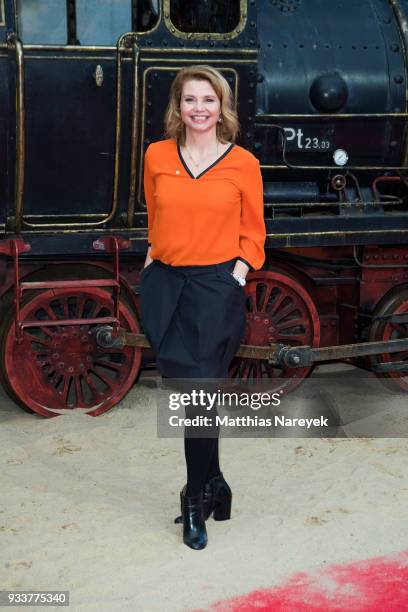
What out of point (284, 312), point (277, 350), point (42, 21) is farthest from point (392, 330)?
point (42, 21)

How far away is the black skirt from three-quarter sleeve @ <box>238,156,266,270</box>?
99mm

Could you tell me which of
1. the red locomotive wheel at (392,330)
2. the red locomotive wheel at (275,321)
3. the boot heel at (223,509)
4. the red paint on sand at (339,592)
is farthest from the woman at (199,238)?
the red locomotive wheel at (392,330)

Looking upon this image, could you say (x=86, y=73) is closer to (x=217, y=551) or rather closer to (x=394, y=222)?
(x=394, y=222)

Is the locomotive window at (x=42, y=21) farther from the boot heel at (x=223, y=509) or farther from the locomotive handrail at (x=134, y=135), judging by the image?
the boot heel at (x=223, y=509)

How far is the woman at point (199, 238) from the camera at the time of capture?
12.6 ft

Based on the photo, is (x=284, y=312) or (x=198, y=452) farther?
(x=284, y=312)

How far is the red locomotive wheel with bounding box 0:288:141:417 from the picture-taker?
18.7 ft

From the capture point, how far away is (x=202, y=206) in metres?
3.83

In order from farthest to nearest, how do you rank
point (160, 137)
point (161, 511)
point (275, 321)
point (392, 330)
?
point (392, 330) < point (275, 321) < point (160, 137) < point (161, 511)

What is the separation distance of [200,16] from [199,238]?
247 cm

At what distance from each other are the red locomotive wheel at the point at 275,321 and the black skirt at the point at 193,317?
187 centimetres

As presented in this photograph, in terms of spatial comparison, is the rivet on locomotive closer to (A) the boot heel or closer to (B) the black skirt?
(A) the boot heel

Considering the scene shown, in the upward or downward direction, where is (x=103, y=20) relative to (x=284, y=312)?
upward

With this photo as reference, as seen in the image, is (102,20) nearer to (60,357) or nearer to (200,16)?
(200,16)
